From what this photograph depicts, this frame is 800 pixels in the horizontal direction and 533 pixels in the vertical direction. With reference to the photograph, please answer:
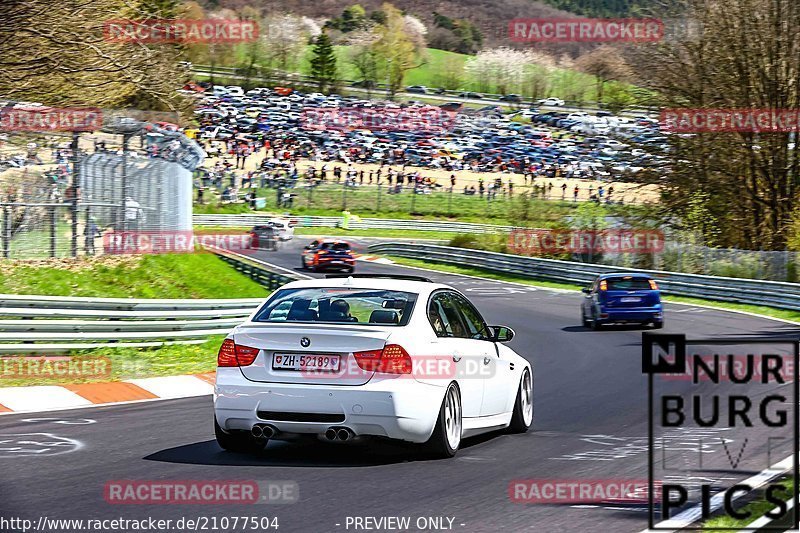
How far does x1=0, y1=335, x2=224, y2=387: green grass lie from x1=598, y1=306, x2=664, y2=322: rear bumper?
9696mm

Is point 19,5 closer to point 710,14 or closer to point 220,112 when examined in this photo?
point 710,14

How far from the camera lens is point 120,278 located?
22000 mm

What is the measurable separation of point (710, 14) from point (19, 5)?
26.9 metres

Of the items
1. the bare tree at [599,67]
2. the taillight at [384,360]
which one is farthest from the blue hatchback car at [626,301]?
the bare tree at [599,67]

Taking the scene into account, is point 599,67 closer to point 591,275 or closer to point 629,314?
point 591,275

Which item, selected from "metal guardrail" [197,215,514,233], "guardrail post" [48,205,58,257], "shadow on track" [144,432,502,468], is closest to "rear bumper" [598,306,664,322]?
"guardrail post" [48,205,58,257]

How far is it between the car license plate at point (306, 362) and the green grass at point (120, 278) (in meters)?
11.9

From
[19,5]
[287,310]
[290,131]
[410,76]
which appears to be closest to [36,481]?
[287,310]

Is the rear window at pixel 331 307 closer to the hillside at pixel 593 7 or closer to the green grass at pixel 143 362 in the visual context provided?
the green grass at pixel 143 362

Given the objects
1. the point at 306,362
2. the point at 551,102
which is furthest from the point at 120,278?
the point at 551,102

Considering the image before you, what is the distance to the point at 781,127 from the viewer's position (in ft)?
133

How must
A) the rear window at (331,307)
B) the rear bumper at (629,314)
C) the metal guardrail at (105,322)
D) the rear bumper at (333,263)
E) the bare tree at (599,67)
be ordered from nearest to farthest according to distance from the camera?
the rear window at (331,307), the metal guardrail at (105,322), the rear bumper at (629,314), the rear bumper at (333,263), the bare tree at (599,67)

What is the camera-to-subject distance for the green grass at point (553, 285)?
32.4 meters

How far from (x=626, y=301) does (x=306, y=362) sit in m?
17.5
